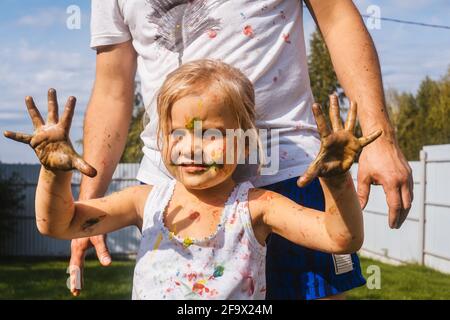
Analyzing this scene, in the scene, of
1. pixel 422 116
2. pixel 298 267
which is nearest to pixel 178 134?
pixel 298 267

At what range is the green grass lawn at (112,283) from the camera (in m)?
9.13

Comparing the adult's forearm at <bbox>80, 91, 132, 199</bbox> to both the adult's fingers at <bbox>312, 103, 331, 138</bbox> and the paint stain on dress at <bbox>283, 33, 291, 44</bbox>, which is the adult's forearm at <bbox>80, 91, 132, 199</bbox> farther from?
the adult's fingers at <bbox>312, 103, 331, 138</bbox>

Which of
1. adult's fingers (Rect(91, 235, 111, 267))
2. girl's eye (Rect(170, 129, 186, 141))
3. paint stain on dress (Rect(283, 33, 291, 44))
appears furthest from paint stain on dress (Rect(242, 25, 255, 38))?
adult's fingers (Rect(91, 235, 111, 267))

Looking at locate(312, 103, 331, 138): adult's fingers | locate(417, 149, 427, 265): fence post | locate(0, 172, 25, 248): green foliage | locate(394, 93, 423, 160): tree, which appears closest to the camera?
locate(312, 103, 331, 138): adult's fingers

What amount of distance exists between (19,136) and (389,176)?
0.94m

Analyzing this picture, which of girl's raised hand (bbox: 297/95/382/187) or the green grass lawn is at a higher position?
girl's raised hand (bbox: 297/95/382/187)

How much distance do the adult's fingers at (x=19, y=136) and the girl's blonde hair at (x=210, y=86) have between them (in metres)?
0.40

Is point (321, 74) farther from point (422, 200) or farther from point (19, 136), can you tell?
point (19, 136)

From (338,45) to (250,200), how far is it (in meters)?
0.56

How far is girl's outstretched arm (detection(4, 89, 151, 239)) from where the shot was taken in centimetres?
173

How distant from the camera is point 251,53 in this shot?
2.15 m

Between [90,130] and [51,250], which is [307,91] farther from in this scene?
[51,250]

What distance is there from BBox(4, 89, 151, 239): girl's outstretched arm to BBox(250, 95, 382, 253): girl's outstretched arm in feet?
1.25
